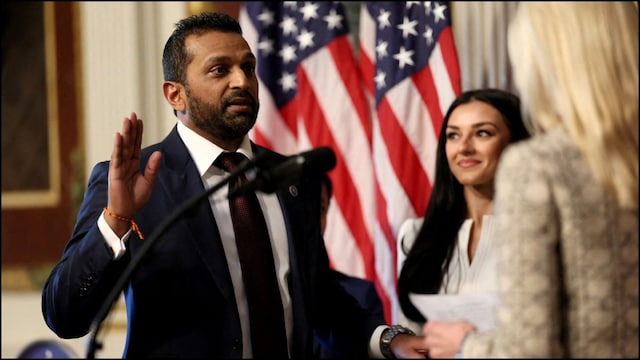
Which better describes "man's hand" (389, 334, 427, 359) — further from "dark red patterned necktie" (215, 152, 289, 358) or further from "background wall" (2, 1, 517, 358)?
"background wall" (2, 1, 517, 358)

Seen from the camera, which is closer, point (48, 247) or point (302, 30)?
point (302, 30)

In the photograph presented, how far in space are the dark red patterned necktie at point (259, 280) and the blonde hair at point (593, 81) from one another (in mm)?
847

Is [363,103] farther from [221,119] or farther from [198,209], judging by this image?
[198,209]

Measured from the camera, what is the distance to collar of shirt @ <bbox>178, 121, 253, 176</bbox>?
2322 millimetres

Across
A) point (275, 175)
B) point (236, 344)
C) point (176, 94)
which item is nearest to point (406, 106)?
point (176, 94)

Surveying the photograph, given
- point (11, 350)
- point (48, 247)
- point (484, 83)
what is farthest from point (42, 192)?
point (484, 83)

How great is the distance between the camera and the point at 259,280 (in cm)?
220

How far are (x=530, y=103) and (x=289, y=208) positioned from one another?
36.1 inches

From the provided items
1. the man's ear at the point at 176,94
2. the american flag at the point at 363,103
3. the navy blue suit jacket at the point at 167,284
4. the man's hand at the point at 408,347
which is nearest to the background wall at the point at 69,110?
the american flag at the point at 363,103

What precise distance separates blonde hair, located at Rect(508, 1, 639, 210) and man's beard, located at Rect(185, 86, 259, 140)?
0.95 metres

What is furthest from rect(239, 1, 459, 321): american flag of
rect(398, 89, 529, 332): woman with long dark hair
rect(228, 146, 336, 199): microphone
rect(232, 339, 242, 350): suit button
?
rect(228, 146, 336, 199): microphone

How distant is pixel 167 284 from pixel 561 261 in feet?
3.07

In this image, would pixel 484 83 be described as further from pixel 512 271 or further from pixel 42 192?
pixel 512 271

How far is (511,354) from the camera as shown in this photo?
4.85 ft
